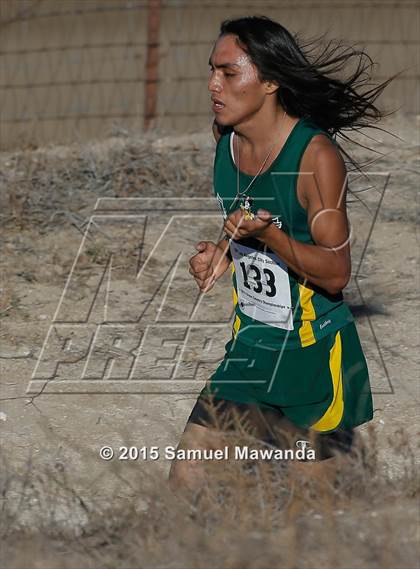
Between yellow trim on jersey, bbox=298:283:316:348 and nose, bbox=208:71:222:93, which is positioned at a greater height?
nose, bbox=208:71:222:93

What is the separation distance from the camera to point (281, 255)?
3443 mm

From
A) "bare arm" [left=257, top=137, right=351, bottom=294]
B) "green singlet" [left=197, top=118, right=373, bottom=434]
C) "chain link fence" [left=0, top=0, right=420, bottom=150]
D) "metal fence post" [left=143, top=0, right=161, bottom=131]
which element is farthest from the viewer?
"chain link fence" [left=0, top=0, right=420, bottom=150]

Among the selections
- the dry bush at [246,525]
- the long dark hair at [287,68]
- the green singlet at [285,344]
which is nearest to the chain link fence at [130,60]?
the long dark hair at [287,68]

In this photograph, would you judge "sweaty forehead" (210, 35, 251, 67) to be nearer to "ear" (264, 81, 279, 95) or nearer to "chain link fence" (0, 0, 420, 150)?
"ear" (264, 81, 279, 95)

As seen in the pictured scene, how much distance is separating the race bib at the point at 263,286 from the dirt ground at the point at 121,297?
1.72ft

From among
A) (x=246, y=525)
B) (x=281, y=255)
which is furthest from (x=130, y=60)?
(x=246, y=525)

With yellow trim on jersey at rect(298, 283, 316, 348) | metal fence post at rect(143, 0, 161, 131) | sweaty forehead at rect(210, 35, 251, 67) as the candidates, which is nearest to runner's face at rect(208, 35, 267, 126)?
sweaty forehead at rect(210, 35, 251, 67)

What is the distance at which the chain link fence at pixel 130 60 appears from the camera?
28.3 feet

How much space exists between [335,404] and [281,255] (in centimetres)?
62

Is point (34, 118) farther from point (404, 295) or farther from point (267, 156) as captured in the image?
point (267, 156)

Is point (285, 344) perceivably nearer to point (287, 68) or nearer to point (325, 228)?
point (325, 228)

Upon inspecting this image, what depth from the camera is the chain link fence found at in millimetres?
8615

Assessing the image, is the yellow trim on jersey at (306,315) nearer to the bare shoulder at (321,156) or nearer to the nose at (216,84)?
the bare shoulder at (321,156)

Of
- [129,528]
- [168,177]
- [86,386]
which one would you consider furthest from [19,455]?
[168,177]
